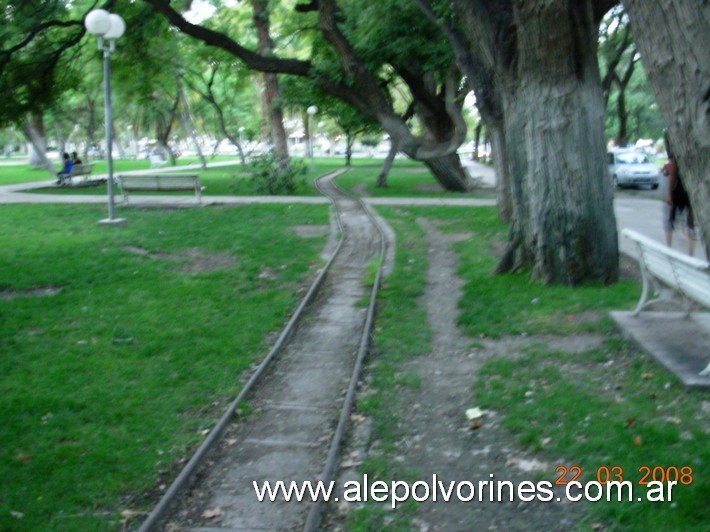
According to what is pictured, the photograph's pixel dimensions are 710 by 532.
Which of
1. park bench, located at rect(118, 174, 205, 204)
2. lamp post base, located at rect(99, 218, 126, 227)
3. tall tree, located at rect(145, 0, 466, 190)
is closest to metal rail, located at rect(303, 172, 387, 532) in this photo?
tall tree, located at rect(145, 0, 466, 190)

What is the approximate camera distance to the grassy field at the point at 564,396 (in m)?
4.70

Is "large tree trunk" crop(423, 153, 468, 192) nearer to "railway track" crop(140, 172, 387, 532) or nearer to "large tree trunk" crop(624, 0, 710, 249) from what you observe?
"railway track" crop(140, 172, 387, 532)

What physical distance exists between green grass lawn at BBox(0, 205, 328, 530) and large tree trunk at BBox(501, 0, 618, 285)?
3.50 metres

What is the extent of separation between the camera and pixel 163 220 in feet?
61.6

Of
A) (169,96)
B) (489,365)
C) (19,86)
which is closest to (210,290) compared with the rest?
(489,365)

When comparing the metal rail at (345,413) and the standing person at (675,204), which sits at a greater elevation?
the standing person at (675,204)

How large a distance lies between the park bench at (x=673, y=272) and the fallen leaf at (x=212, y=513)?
4.12 meters

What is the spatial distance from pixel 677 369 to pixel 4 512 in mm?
4996

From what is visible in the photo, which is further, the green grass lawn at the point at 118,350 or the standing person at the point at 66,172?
the standing person at the point at 66,172

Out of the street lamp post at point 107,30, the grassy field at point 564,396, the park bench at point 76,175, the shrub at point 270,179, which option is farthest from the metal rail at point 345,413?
the park bench at point 76,175

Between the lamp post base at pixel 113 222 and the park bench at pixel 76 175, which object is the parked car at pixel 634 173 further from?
the lamp post base at pixel 113 222

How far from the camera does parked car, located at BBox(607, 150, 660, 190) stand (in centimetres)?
3303

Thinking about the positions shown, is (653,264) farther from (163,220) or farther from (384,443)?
(163,220)
